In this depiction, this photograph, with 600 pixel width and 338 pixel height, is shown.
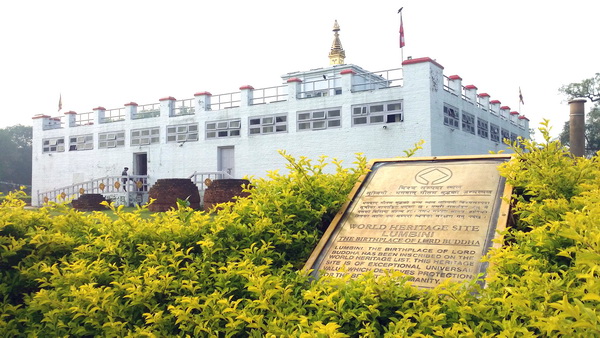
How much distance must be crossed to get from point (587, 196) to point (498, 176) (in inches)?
41.3

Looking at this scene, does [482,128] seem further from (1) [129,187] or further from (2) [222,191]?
(1) [129,187]

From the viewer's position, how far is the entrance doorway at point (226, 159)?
2530cm

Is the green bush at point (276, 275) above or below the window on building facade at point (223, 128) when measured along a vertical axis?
below

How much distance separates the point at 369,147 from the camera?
70.6 feet

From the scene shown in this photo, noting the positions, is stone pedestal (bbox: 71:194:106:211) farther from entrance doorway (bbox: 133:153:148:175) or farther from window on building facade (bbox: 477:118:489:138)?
window on building facade (bbox: 477:118:489:138)

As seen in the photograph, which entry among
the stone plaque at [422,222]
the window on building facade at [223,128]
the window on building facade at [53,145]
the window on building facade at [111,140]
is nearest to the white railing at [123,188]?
the window on building facade at [111,140]

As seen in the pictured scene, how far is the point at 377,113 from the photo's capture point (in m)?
21.5

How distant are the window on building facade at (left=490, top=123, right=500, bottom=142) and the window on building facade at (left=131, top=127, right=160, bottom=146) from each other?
1699 cm

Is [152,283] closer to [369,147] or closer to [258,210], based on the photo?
[258,210]

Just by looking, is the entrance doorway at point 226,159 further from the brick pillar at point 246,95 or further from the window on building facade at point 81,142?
the window on building facade at point 81,142

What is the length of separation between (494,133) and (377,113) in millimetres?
9328

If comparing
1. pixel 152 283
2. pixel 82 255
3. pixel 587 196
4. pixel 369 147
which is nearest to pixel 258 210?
pixel 152 283

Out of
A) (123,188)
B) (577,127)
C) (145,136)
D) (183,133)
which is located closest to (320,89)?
(183,133)

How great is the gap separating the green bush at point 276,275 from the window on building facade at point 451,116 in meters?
17.6
